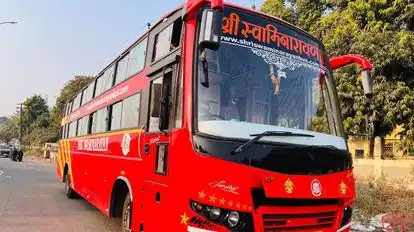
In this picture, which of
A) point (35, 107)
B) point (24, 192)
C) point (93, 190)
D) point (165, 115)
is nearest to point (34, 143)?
point (35, 107)

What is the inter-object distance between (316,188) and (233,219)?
0.95 meters

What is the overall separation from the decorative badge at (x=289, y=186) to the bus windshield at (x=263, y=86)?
1.35 feet

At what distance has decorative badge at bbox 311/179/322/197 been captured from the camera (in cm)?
452

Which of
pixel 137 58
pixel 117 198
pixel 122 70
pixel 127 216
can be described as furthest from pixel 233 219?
pixel 122 70

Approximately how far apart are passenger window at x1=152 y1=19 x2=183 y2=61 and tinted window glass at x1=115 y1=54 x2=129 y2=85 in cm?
178

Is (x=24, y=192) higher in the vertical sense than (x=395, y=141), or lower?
lower

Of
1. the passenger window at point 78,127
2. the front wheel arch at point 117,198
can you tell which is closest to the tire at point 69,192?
the passenger window at point 78,127

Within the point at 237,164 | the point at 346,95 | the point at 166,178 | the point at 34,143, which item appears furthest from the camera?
the point at 34,143

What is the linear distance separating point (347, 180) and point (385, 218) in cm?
274

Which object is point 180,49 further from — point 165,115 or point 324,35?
point 324,35

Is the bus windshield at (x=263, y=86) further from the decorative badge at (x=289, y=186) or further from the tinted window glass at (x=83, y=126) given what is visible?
the tinted window glass at (x=83, y=126)

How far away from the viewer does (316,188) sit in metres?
4.55

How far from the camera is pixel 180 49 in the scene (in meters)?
4.98

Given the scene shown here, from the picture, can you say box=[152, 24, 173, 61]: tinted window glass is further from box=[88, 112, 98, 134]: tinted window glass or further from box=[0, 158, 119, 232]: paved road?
box=[88, 112, 98, 134]: tinted window glass
